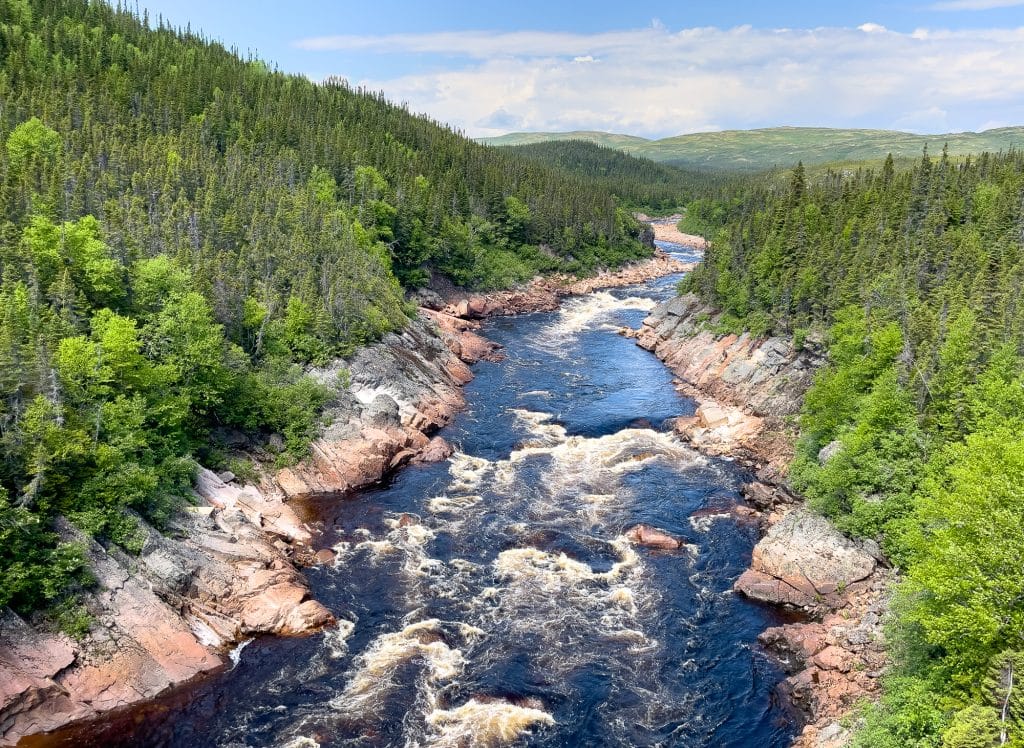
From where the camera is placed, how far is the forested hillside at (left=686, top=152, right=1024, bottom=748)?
25.2 metres

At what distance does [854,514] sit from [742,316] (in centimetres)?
4632

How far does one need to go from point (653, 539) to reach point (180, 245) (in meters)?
52.3

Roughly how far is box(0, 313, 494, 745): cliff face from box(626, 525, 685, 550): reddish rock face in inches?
810

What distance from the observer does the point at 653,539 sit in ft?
152

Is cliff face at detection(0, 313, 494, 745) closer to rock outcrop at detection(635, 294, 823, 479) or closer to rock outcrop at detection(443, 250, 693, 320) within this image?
rock outcrop at detection(635, 294, 823, 479)

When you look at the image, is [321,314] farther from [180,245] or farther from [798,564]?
[798,564]

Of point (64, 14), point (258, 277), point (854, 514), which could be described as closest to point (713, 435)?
point (854, 514)

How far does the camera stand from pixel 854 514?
1699 inches

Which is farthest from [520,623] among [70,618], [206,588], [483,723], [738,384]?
[738,384]

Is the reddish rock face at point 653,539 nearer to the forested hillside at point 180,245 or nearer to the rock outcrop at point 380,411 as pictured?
the rock outcrop at point 380,411

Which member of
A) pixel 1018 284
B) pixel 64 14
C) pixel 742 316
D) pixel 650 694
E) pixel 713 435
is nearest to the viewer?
pixel 650 694

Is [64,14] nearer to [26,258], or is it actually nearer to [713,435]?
[26,258]

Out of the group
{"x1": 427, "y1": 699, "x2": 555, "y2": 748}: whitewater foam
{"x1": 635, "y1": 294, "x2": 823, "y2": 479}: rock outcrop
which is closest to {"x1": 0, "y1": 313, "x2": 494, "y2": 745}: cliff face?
{"x1": 427, "y1": 699, "x2": 555, "y2": 748}: whitewater foam

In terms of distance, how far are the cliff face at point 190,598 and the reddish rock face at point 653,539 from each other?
67.5 ft
